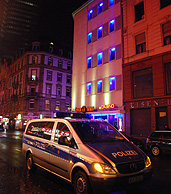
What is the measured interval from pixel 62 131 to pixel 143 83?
15.0m

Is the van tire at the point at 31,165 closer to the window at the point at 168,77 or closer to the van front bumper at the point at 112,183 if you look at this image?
the van front bumper at the point at 112,183

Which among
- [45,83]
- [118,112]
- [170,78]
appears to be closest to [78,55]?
[118,112]

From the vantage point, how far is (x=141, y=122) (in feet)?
59.3

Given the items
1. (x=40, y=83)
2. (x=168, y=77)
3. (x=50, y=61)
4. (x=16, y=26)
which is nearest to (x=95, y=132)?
(x=168, y=77)

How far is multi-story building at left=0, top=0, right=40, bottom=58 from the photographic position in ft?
402

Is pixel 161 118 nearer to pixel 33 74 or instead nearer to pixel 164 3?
pixel 164 3

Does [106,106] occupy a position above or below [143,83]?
below

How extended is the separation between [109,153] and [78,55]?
2399 cm

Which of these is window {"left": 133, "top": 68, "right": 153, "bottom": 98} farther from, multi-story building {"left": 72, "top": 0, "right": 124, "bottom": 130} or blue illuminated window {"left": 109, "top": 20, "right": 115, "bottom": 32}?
blue illuminated window {"left": 109, "top": 20, "right": 115, "bottom": 32}

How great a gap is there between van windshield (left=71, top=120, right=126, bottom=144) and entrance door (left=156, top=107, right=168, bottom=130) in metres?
12.6

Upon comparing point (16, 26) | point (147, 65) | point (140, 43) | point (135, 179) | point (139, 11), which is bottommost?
point (135, 179)

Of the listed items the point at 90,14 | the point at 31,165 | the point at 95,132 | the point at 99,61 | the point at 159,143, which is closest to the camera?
the point at 95,132

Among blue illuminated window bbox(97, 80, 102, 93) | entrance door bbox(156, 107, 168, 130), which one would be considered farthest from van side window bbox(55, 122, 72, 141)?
blue illuminated window bbox(97, 80, 102, 93)

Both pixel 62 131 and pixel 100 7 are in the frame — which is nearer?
pixel 62 131
